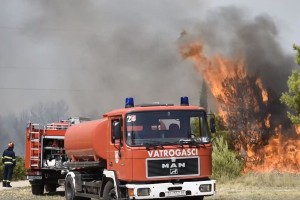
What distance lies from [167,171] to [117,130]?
146 centimetres

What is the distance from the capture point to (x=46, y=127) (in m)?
19.8

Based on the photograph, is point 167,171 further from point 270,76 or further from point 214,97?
point 270,76

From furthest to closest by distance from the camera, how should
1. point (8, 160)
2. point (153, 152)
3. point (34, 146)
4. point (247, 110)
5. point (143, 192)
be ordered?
point (247, 110) → point (8, 160) → point (34, 146) → point (153, 152) → point (143, 192)

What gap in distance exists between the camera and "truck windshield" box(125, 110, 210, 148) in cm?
1250

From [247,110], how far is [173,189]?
86.0ft

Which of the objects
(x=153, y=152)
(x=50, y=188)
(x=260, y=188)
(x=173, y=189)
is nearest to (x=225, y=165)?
(x=260, y=188)

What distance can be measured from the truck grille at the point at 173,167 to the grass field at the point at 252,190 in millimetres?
4490

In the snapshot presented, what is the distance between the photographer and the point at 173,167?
41.1 ft

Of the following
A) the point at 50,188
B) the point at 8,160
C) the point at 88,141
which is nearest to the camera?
the point at 88,141

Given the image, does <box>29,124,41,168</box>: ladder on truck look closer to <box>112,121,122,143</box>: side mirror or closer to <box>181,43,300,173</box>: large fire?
<box>112,121,122,143</box>: side mirror

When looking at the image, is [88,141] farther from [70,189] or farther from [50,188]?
[50,188]

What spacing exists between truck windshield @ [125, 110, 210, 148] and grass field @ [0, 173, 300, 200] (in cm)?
459

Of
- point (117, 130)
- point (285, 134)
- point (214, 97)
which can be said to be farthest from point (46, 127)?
point (285, 134)

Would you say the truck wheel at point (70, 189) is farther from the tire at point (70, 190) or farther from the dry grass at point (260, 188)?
the dry grass at point (260, 188)
